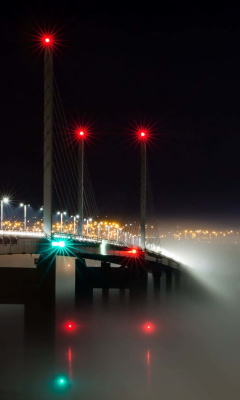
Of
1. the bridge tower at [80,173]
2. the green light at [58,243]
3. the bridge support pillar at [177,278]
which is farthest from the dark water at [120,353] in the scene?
the bridge support pillar at [177,278]

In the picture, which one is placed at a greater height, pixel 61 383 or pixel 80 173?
pixel 80 173

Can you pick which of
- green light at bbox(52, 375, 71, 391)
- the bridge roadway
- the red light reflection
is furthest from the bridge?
green light at bbox(52, 375, 71, 391)

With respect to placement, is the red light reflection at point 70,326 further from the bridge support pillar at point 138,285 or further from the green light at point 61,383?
the green light at point 61,383

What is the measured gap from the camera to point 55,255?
3519cm

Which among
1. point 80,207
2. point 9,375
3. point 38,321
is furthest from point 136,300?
point 9,375

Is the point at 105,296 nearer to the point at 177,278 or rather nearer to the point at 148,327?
the point at 148,327

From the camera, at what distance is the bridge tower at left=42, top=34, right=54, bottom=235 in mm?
35844

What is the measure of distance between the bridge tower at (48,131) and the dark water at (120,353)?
Answer: 20.0 feet

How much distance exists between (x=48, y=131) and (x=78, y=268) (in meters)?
21.8

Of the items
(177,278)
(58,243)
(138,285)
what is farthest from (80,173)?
(177,278)

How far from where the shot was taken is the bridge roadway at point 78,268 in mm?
32031

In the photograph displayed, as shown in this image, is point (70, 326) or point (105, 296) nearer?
point (70, 326)

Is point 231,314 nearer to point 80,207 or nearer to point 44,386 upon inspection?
point 80,207

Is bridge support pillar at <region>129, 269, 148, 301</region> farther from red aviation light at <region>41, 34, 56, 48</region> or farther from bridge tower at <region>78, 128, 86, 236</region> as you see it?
red aviation light at <region>41, 34, 56, 48</region>
